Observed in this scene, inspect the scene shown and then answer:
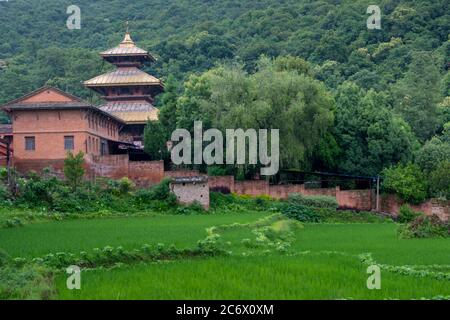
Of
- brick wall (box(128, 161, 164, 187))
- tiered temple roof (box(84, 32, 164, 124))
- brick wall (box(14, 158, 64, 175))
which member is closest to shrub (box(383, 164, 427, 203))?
brick wall (box(128, 161, 164, 187))

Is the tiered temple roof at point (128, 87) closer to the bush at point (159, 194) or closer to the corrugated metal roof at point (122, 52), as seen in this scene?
the corrugated metal roof at point (122, 52)

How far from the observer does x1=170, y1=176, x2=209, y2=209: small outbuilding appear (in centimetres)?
4291

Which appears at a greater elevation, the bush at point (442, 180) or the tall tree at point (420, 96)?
the tall tree at point (420, 96)

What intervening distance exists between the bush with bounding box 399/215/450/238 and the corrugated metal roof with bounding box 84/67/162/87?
105 ft

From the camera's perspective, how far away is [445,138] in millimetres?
61875

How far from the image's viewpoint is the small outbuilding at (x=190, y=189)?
42906mm

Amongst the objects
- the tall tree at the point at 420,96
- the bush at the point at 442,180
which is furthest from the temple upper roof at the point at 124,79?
the bush at the point at 442,180

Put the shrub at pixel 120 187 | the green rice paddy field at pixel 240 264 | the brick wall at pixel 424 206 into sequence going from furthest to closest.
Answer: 1. the brick wall at pixel 424 206
2. the shrub at pixel 120 187
3. the green rice paddy field at pixel 240 264

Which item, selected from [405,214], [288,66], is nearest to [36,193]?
[405,214]

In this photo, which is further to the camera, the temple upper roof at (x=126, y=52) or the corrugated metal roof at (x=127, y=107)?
the temple upper roof at (x=126, y=52)

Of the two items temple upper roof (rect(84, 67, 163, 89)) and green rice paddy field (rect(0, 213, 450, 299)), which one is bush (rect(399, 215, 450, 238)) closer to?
green rice paddy field (rect(0, 213, 450, 299))

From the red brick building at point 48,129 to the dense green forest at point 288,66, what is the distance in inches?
186

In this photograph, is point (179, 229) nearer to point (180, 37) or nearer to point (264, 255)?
point (264, 255)
